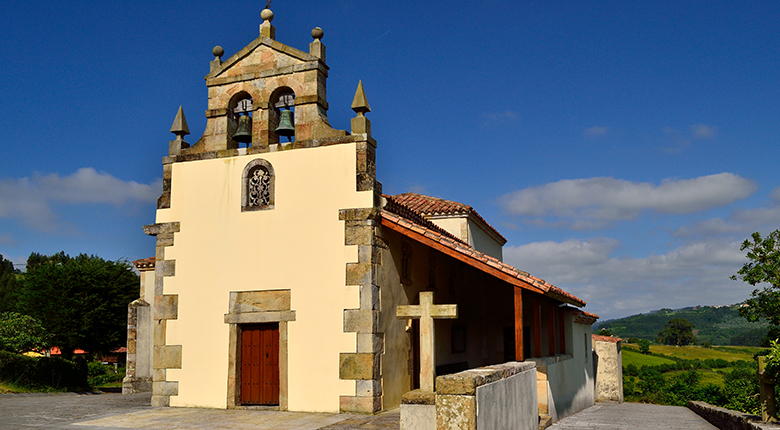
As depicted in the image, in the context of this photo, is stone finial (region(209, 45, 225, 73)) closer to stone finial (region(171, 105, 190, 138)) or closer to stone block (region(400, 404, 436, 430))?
stone finial (region(171, 105, 190, 138))

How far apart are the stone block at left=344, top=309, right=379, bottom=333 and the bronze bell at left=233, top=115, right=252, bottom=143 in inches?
161

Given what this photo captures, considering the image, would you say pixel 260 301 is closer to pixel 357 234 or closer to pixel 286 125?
pixel 357 234

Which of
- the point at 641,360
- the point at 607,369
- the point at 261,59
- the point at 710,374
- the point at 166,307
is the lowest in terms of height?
the point at 710,374

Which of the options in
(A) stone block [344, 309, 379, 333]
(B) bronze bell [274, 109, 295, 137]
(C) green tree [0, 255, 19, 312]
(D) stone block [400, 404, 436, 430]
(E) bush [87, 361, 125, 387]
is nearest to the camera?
(D) stone block [400, 404, 436, 430]

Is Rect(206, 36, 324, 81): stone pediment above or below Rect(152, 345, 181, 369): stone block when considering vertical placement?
above

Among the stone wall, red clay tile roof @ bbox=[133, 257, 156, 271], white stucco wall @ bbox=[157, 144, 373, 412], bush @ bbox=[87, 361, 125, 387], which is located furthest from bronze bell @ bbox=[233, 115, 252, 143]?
bush @ bbox=[87, 361, 125, 387]

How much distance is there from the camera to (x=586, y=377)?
20109mm

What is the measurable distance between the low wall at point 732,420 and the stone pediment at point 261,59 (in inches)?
396

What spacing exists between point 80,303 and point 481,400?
34.3m

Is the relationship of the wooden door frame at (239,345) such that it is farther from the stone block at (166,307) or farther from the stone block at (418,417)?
the stone block at (418,417)

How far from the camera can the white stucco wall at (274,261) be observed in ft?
39.1

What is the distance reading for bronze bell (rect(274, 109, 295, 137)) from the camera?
42.2 feet

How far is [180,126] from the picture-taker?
13.5 meters

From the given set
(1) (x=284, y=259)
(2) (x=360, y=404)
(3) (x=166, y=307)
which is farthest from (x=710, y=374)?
(3) (x=166, y=307)
